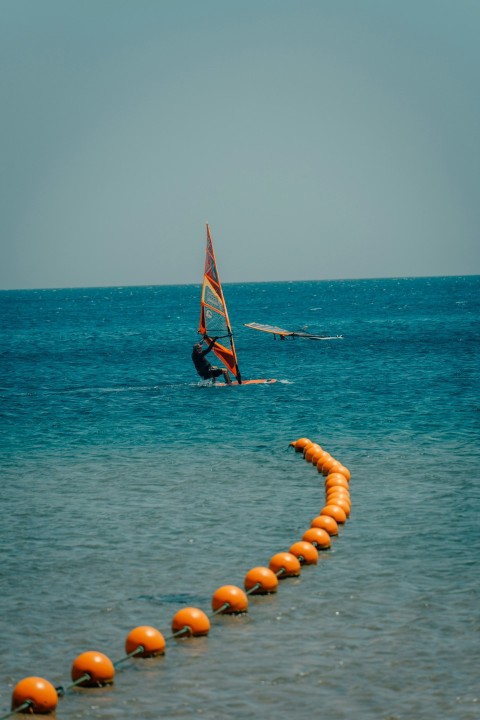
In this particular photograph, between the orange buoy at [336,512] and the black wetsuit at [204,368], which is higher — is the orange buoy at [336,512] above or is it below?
below

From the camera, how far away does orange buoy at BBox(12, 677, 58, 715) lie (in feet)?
39.2

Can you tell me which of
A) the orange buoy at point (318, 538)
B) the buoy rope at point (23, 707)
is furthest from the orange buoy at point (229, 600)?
the buoy rope at point (23, 707)

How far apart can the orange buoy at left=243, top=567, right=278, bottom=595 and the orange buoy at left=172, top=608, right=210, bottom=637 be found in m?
1.78

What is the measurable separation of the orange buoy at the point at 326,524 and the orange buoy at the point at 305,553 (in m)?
1.55

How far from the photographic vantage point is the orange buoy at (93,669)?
41.7ft

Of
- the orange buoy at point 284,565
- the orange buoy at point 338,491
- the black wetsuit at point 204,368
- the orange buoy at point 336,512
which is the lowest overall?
the orange buoy at point 284,565

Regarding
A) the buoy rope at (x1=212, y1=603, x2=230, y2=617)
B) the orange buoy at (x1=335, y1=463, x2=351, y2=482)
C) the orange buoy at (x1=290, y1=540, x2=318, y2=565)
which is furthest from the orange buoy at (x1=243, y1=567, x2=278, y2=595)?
the orange buoy at (x1=335, y1=463, x2=351, y2=482)

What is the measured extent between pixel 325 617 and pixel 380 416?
2172 centimetres

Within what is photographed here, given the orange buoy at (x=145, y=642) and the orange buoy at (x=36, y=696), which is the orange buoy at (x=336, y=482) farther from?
the orange buoy at (x=36, y=696)

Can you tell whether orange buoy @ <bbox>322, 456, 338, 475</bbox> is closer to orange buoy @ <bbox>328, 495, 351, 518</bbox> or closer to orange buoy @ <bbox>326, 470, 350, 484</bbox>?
orange buoy @ <bbox>326, 470, 350, 484</bbox>

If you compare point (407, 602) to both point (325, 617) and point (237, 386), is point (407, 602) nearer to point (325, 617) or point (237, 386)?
point (325, 617)

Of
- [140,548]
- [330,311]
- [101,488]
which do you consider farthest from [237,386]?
[330,311]

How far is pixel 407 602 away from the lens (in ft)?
51.5

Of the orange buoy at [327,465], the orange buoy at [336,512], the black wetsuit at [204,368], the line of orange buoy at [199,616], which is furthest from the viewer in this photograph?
the black wetsuit at [204,368]
